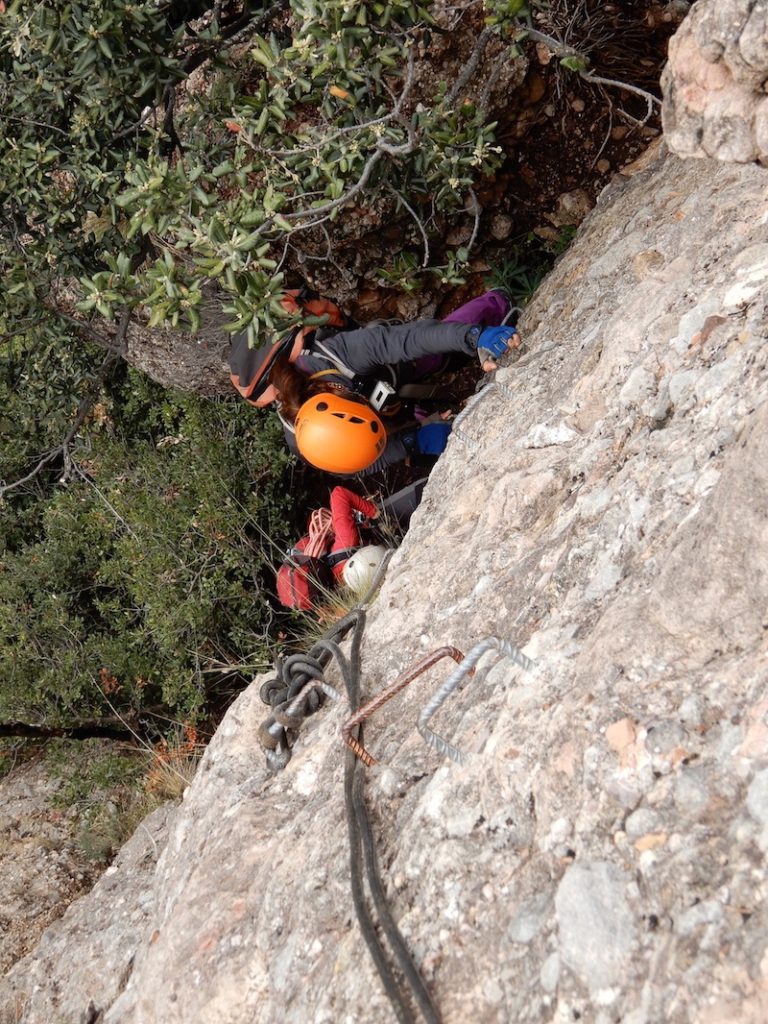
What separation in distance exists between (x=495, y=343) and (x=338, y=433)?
1.07m

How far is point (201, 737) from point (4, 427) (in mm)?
3301

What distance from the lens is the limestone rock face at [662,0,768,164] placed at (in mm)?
3107

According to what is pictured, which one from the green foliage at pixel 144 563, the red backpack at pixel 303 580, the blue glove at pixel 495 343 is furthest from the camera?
the green foliage at pixel 144 563

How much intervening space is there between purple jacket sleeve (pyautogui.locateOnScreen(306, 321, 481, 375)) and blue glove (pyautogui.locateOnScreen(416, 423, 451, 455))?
0.81m

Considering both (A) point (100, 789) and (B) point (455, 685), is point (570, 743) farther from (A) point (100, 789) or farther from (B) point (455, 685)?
(A) point (100, 789)

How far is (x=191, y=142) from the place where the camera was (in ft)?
15.1

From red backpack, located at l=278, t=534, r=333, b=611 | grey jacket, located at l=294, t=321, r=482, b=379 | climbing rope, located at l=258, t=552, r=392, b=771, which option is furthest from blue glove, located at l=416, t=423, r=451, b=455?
climbing rope, located at l=258, t=552, r=392, b=771

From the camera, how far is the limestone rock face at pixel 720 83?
10.2 ft

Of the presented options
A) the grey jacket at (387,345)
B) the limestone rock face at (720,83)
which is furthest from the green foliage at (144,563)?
the limestone rock face at (720,83)

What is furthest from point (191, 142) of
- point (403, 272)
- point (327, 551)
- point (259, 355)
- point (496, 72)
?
point (327, 551)

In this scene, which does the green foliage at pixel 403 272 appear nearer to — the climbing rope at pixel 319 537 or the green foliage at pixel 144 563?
the climbing rope at pixel 319 537

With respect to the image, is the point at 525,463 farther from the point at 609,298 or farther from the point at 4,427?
the point at 4,427

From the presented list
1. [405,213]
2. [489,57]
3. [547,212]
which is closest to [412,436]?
[405,213]

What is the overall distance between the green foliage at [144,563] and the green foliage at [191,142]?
2.36 metres
